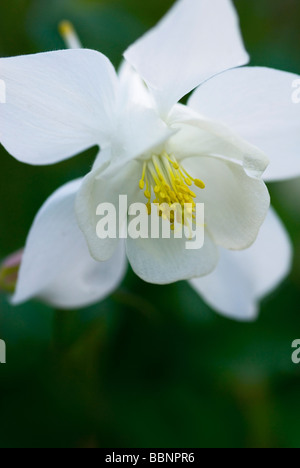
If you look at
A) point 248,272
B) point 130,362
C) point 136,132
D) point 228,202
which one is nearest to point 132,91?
point 136,132

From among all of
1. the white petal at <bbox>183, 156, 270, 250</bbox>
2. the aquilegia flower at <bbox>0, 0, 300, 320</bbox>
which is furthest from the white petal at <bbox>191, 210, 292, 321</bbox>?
the white petal at <bbox>183, 156, 270, 250</bbox>

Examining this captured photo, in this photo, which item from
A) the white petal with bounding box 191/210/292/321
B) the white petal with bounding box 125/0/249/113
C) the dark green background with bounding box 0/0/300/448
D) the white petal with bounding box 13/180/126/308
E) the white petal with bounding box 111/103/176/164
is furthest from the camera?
the dark green background with bounding box 0/0/300/448

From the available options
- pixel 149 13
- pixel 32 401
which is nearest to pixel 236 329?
pixel 32 401

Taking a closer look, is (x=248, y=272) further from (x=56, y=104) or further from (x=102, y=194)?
(x=56, y=104)

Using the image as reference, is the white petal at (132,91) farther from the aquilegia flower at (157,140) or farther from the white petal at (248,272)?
the white petal at (248,272)

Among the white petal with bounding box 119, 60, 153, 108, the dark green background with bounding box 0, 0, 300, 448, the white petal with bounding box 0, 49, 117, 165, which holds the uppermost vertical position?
the white petal with bounding box 119, 60, 153, 108

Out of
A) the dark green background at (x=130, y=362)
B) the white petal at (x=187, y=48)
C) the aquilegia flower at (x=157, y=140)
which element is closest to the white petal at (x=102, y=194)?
the aquilegia flower at (x=157, y=140)

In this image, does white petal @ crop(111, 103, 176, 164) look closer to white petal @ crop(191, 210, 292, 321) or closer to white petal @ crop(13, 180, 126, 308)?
white petal @ crop(13, 180, 126, 308)
